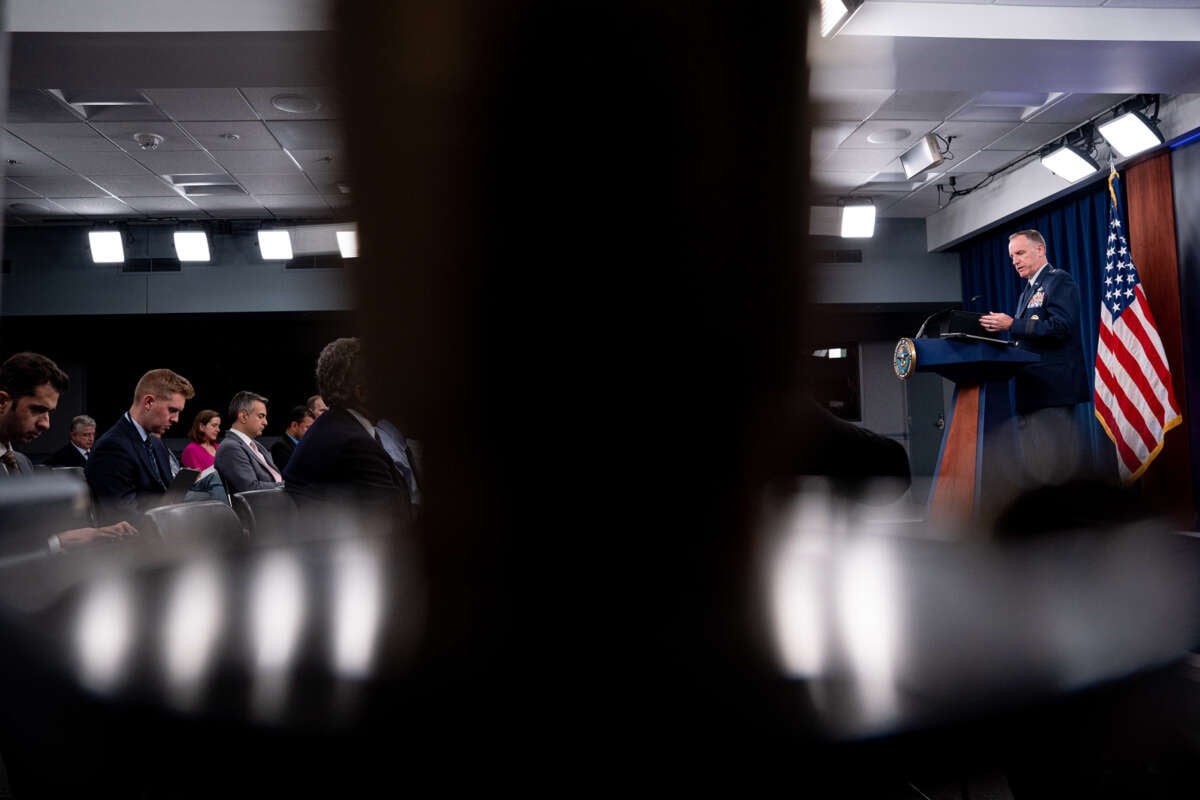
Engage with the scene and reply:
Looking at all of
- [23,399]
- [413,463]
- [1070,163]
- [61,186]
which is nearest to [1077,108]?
[1070,163]

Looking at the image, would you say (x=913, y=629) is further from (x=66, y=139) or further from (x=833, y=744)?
(x=66, y=139)

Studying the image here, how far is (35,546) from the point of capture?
14.6 inches

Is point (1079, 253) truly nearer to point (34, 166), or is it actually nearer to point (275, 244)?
point (275, 244)

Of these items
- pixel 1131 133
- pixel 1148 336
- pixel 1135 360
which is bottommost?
pixel 1135 360

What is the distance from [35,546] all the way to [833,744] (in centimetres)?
36

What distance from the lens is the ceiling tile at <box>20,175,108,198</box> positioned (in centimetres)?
637

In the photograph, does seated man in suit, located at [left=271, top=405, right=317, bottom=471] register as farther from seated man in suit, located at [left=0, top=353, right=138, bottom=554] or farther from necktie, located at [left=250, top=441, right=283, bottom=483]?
seated man in suit, located at [left=0, top=353, right=138, bottom=554]

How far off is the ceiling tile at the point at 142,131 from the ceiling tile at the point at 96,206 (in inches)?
57.0

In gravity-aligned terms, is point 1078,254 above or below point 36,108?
below

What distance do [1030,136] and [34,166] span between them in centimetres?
730

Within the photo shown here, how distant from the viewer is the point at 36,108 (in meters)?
5.02

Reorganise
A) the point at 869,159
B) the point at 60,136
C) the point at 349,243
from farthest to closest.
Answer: the point at 869,159, the point at 60,136, the point at 349,243

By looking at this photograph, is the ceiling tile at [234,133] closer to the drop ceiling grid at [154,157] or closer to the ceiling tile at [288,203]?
the drop ceiling grid at [154,157]

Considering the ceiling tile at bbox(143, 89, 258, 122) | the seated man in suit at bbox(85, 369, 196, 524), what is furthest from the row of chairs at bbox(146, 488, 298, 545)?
the ceiling tile at bbox(143, 89, 258, 122)
